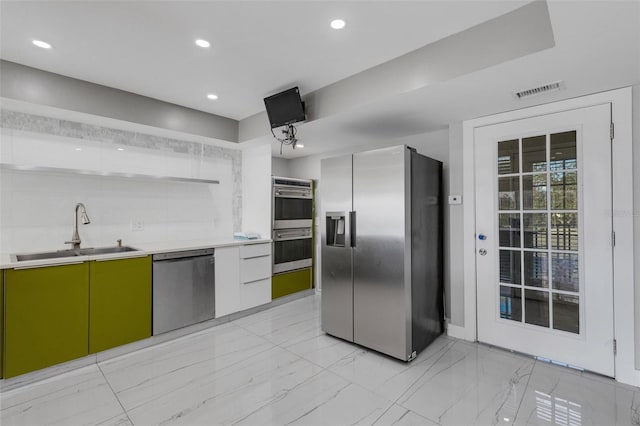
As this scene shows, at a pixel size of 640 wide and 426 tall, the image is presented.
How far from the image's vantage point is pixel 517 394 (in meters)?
2.07

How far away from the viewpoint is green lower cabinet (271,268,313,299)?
13.3ft

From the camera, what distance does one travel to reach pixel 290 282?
4.25m

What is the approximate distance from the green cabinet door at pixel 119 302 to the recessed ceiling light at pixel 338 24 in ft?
8.39

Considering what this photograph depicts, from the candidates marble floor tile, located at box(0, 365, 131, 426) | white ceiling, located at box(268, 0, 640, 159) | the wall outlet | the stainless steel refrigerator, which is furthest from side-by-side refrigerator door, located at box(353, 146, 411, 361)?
marble floor tile, located at box(0, 365, 131, 426)

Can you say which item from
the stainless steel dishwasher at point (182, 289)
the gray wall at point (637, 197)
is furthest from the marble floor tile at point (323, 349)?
the gray wall at point (637, 197)

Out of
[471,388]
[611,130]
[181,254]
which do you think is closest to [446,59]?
[611,130]

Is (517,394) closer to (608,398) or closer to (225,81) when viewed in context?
(608,398)

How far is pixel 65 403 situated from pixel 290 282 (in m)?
2.62

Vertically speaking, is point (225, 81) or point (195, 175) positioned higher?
point (225, 81)

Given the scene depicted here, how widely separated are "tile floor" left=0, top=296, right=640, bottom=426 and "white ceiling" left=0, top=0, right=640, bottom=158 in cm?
219

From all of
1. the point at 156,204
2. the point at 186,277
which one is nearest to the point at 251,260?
the point at 186,277

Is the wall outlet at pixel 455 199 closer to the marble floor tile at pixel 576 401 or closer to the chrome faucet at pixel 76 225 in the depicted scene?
the marble floor tile at pixel 576 401

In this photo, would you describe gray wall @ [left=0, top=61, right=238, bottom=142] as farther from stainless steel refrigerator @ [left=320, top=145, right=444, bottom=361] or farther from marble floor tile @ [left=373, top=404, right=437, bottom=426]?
A: marble floor tile @ [left=373, top=404, right=437, bottom=426]

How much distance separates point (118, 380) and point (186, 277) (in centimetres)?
102
